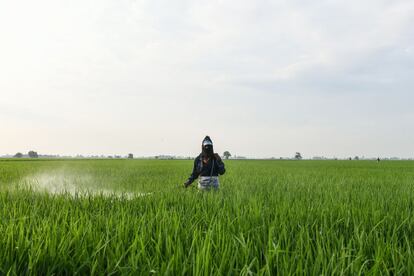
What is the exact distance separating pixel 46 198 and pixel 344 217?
3.89 metres

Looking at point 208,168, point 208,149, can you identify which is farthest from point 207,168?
point 208,149

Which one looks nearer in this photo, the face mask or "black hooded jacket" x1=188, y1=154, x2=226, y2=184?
the face mask

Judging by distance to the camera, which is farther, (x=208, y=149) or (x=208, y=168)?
(x=208, y=168)

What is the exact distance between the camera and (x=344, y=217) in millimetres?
2936

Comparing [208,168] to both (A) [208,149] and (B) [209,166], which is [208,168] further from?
(A) [208,149]

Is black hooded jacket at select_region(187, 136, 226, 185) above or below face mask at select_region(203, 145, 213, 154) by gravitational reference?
below

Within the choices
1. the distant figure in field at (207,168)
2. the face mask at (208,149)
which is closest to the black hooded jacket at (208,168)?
the distant figure in field at (207,168)

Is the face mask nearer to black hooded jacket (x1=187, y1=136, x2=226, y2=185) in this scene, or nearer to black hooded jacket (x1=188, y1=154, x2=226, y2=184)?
black hooded jacket (x1=187, y1=136, x2=226, y2=185)

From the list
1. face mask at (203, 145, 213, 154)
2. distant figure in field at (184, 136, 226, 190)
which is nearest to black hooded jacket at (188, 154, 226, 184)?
distant figure in field at (184, 136, 226, 190)

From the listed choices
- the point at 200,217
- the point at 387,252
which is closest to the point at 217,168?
the point at 200,217

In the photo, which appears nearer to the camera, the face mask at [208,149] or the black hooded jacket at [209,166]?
the face mask at [208,149]

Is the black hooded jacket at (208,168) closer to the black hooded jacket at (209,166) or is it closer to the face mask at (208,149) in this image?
the black hooded jacket at (209,166)

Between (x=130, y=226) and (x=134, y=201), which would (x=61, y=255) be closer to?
(x=130, y=226)

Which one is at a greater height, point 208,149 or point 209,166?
point 208,149
